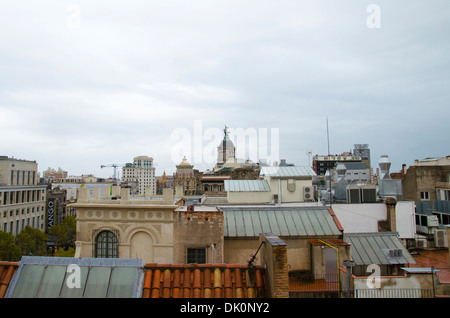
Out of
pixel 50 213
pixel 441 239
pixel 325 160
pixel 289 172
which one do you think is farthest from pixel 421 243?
pixel 325 160

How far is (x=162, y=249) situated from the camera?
16.4m

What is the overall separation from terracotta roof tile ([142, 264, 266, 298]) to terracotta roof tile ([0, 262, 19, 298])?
153 inches

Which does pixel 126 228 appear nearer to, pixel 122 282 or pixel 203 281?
pixel 122 282

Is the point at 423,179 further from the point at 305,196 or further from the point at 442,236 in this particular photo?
the point at 305,196

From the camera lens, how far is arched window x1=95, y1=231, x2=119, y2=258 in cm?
1667

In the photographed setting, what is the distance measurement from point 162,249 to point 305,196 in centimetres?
1626

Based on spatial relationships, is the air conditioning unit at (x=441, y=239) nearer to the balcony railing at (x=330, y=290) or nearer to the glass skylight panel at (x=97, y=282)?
the balcony railing at (x=330, y=290)

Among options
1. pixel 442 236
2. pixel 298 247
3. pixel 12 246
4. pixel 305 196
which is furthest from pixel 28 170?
pixel 442 236

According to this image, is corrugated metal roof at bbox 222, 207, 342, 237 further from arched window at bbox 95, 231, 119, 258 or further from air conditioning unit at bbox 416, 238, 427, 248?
air conditioning unit at bbox 416, 238, 427, 248

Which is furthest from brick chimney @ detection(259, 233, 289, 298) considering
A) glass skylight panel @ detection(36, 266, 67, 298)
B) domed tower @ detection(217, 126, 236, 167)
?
domed tower @ detection(217, 126, 236, 167)

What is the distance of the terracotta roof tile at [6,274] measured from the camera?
883 cm

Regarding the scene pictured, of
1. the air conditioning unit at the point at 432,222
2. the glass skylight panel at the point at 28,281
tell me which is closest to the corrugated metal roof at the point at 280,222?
the glass skylight panel at the point at 28,281

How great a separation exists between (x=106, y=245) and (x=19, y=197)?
198 feet

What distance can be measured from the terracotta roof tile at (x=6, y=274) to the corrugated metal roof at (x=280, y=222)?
994cm
